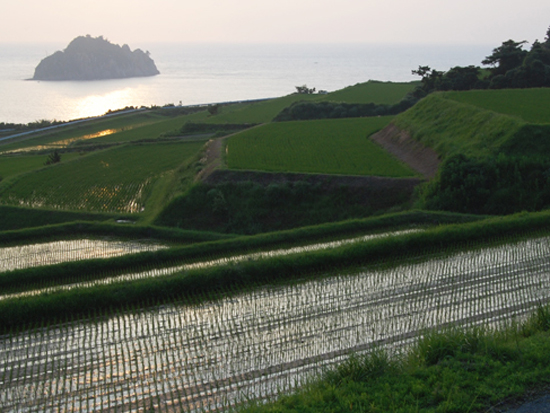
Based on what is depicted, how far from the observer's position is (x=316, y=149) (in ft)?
89.1

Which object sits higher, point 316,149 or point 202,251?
point 316,149

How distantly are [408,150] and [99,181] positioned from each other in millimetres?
17141

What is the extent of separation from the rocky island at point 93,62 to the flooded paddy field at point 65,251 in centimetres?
15193

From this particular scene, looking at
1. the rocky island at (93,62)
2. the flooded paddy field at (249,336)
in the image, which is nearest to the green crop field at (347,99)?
the flooded paddy field at (249,336)

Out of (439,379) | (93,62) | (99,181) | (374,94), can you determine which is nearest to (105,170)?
(99,181)

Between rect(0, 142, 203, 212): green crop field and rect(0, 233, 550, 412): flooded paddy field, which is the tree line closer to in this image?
rect(0, 142, 203, 212): green crop field

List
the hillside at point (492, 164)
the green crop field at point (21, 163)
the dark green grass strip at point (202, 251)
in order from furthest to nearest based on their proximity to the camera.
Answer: the green crop field at point (21, 163), the hillside at point (492, 164), the dark green grass strip at point (202, 251)

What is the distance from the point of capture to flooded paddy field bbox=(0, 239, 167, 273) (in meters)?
17.0

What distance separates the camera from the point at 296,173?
72.7ft

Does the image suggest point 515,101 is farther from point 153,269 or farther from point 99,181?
point 99,181

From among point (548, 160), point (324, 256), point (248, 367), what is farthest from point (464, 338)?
point (548, 160)

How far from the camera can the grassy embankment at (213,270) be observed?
1163cm

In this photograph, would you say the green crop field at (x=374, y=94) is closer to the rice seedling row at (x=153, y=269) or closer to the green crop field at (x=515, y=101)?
the green crop field at (x=515, y=101)

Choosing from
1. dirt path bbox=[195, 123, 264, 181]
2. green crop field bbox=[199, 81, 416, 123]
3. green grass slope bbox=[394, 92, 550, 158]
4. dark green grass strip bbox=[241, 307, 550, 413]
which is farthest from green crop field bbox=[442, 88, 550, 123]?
dark green grass strip bbox=[241, 307, 550, 413]
